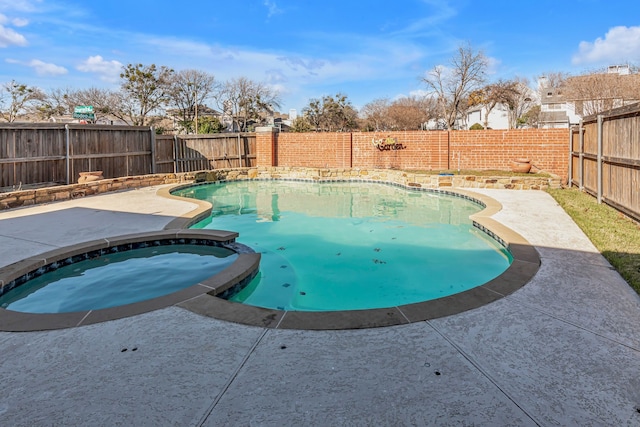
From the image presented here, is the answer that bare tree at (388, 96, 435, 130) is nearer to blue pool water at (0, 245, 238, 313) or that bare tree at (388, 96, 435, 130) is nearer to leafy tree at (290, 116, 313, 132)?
leafy tree at (290, 116, 313, 132)

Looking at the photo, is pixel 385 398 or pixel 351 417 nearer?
pixel 351 417

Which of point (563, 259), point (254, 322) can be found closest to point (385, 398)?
point (254, 322)

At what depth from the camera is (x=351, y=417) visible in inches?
77.5

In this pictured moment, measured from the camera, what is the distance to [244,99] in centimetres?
3584

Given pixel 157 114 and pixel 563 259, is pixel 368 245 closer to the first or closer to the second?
pixel 563 259

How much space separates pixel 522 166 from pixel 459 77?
1770 centimetres

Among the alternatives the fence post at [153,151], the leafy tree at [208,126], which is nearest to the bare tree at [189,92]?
the leafy tree at [208,126]

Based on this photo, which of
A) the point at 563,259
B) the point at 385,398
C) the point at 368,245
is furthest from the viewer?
the point at 368,245

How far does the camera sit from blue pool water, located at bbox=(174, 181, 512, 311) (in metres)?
4.93

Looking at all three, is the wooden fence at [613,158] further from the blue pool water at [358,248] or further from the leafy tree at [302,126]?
the leafy tree at [302,126]

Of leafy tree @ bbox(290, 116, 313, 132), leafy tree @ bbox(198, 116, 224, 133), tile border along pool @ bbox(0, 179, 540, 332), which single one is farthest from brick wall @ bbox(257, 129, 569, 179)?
leafy tree @ bbox(290, 116, 313, 132)

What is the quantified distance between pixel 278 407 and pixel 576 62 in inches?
1562

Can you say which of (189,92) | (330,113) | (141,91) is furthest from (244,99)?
(141,91)

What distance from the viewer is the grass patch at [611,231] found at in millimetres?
4281
